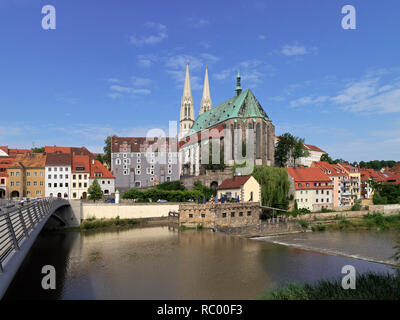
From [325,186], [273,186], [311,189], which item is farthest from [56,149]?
[325,186]

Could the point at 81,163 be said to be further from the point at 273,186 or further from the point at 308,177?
the point at 308,177

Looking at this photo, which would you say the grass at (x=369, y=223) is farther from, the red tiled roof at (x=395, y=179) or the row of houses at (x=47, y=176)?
the row of houses at (x=47, y=176)

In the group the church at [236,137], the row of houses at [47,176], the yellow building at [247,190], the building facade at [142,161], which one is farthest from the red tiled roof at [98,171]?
the yellow building at [247,190]

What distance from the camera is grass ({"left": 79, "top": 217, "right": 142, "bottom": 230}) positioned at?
45.5 meters

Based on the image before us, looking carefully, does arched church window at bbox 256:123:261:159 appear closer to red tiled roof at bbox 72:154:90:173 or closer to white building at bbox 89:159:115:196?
white building at bbox 89:159:115:196

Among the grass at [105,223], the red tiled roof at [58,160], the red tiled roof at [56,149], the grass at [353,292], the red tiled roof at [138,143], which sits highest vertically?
the red tiled roof at [138,143]

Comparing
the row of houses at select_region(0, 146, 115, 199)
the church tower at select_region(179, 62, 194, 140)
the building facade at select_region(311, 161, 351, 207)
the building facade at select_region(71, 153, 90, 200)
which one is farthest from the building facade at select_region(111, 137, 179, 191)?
the church tower at select_region(179, 62, 194, 140)

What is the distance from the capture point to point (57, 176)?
62312mm

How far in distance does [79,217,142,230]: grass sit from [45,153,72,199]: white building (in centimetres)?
1879

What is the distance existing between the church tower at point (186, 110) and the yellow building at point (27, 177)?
67700mm

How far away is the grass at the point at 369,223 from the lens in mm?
49688

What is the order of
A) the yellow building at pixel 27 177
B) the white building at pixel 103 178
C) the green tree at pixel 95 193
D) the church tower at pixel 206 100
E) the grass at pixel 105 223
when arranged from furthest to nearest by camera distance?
1. the church tower at pixel 206 100
2. the white building at pixel 103 178
3. the yellow building at pixel 27 177
4. the green tree at pixel 95 193
5. the grass at pixel 105 223

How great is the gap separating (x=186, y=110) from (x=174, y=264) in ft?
337

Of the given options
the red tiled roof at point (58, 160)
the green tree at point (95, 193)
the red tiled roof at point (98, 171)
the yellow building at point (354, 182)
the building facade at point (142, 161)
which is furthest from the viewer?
the building facade at point (142, 161)
